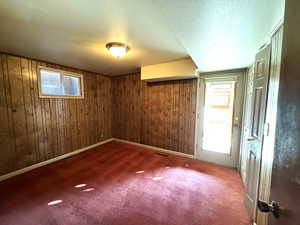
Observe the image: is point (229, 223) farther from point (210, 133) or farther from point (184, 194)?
point (210, 133)

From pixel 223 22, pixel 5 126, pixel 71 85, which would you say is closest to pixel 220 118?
pixel 223 22

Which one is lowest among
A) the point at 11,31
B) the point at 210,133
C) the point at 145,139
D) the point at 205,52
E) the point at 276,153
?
the point at 145,139

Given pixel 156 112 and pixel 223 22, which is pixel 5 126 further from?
pixel 223 22

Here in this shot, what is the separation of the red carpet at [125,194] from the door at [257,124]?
355 millimetres

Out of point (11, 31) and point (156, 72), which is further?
point (156, 72)

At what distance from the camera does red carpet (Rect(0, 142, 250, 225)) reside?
5.35 ft

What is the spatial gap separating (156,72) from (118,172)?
7.94 ft

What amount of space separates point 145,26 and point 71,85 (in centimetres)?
290

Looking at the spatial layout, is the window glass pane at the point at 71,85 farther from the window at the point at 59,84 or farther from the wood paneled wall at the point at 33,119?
the wood paneled wall at the point at 33,119

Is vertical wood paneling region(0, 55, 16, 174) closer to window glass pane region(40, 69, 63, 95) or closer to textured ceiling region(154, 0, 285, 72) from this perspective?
window glass pane region(40, 69, 63, 95)

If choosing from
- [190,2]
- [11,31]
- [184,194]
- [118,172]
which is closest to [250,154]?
[184,194]

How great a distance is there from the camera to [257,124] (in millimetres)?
1506

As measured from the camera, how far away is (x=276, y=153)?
0.60 metres

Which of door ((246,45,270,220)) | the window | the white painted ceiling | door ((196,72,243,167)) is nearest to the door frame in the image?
door ((196,72,243,167))
